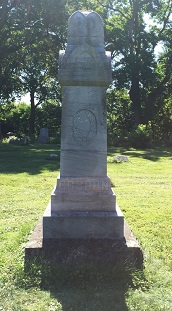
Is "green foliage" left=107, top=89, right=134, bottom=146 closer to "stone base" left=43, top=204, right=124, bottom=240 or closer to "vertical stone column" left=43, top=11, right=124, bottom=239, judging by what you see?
"vertical stone column" left=43, top=11, right=124, bottom=239

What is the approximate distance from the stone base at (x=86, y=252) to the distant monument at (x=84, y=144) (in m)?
0.11

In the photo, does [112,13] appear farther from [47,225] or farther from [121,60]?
[47,225]

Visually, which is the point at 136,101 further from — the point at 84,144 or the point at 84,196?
the point at 84,196

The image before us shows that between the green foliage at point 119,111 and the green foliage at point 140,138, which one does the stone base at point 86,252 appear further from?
the green foliage at point 119,111

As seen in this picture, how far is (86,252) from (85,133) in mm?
1482

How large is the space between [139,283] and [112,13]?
28.0 meters

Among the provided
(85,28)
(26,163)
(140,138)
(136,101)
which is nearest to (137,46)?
A: (136,101)

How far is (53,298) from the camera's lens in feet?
10.6

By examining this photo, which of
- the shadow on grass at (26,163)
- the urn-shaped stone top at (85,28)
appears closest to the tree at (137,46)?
the shadow on grass at (26,163)

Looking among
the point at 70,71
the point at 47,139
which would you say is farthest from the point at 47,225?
the point at 47,139

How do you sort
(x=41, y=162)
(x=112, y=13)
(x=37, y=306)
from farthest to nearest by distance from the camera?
(x=112, y=13) → (x=41, y=162) → (x=37, y=306)

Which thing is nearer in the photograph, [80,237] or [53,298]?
[53,298]

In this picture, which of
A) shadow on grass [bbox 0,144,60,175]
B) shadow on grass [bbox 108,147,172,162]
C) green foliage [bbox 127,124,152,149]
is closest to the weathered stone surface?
shadow on grass [bbox 0,144,60,175]

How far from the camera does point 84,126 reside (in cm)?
422
